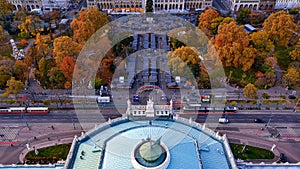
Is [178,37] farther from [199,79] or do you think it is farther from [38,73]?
[38,73]

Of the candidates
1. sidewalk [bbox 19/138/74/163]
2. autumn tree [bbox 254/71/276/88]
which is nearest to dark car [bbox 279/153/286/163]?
autumn tree [bbox 254/71/276/88]

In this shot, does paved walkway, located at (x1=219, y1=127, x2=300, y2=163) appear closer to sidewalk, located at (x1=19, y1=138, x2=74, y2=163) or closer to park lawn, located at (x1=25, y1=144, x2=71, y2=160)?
park lawn, located at (x1=25, y1=144, x2=71, y2=160)

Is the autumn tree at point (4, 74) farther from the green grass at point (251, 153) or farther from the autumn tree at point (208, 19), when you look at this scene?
the autumn tree at point (208, 19)

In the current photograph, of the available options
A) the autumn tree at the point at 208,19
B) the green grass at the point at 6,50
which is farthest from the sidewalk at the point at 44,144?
the autumn tree at the point at 208,19

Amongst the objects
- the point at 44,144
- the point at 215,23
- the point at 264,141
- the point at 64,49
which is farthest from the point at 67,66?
the point at 215,23

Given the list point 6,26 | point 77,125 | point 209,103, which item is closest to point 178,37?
point 209,103
